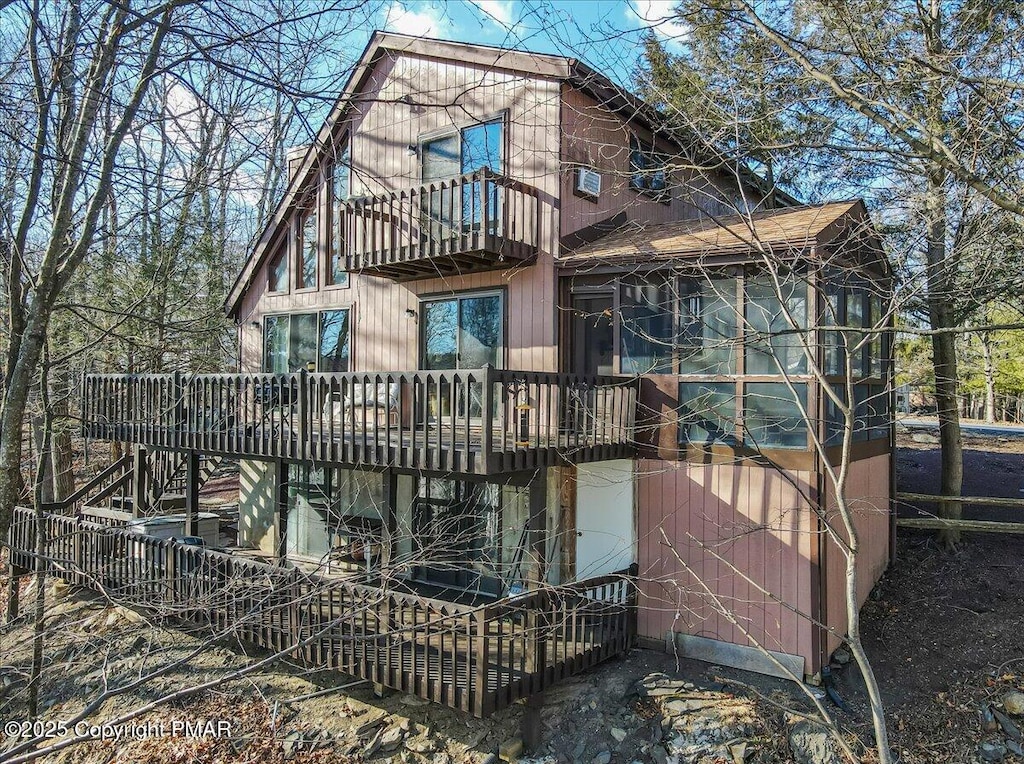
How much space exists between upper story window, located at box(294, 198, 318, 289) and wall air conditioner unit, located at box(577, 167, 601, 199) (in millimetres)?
5252

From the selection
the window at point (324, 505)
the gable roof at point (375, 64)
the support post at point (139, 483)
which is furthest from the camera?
the support post at point (139, 483)

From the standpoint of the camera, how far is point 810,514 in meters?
7.65

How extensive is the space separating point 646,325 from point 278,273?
24.7ft

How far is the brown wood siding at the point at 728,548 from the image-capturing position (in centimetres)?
769

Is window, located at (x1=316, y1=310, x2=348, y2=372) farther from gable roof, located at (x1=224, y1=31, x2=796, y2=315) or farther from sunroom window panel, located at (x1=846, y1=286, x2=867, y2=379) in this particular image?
sunroom window panel, located at (x1=846, y1=286, x2=867, y2=379)

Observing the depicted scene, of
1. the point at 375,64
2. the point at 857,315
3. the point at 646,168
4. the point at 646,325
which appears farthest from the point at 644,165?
the point at 375,64

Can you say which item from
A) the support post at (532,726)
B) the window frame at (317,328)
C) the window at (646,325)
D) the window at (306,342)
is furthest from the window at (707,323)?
the window at (306,342)

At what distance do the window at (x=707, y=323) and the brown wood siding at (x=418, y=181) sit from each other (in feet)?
5.84

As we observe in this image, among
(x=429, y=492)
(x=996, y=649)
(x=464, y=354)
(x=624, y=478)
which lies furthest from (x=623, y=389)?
(x=996, y=649)

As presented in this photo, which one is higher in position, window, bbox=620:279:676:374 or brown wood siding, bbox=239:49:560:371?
brown wood siding, bbox=239:49:560:371

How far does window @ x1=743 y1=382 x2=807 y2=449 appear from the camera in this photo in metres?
7.79

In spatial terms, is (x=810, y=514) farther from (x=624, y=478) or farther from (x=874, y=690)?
(x=874, y=690)

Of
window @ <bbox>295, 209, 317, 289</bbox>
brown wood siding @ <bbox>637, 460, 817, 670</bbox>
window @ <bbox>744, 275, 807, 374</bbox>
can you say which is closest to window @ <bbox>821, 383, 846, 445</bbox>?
window @ <bbox>744, 275, 807, 374</bbox>

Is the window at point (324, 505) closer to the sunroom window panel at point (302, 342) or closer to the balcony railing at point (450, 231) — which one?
the sunroom window panel at point (302, 342)
